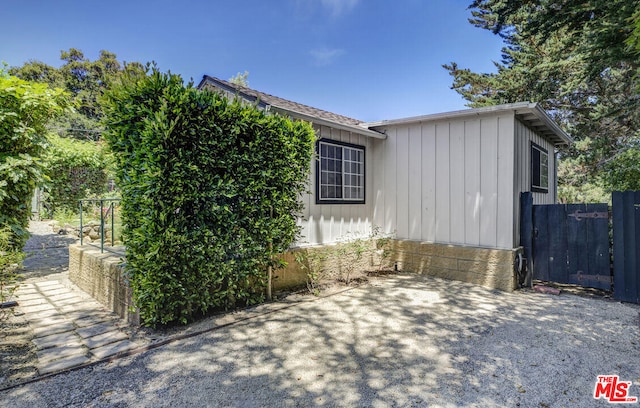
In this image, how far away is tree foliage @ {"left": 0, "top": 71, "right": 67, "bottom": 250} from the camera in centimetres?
358

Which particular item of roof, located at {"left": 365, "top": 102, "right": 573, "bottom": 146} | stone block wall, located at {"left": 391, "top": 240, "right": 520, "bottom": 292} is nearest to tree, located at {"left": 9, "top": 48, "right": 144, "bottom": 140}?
roof, located at {"left": 365, "top": 102, "right": 573, "bottom": 146}

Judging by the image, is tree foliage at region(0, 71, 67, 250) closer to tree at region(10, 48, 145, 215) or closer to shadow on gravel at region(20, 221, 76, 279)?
shadow on gravel at region(20, 221, 76, 279)

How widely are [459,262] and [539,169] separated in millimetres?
2966

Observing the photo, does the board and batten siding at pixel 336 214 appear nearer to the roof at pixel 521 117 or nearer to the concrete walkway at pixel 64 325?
the roof at pixel 521 117

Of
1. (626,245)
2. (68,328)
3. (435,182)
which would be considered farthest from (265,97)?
(626,245)

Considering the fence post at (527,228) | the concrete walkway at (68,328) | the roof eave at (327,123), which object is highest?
the roof eave at (327,123)

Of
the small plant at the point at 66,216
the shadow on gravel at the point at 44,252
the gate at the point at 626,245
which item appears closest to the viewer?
the gate at the point at 626,245

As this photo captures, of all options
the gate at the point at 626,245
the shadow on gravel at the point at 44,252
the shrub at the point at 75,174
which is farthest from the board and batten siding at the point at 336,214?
the shrub at the point at 75,174

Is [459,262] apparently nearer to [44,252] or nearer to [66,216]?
[44,252]

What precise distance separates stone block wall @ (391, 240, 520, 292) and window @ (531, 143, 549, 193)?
2.07 meters

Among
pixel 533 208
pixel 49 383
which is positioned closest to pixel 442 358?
pixel 49 383

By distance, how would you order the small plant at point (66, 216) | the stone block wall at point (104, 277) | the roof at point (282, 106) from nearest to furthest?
the stone block wall at point (104, 277) → the roof at point (282, 106) → the small plant at point (66, 216)

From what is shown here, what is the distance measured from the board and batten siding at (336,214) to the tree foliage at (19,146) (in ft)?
11.5

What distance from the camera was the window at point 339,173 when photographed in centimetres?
578
